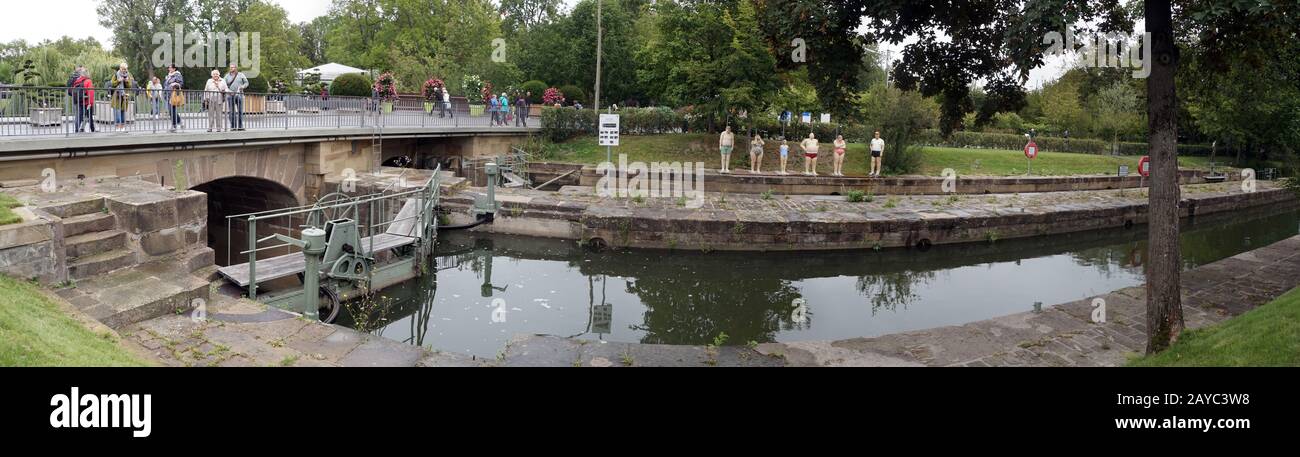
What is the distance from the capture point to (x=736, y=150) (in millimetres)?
27953

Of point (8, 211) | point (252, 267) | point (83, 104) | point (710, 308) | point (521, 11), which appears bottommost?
point (710, 308)

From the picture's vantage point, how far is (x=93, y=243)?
9016 millimetres

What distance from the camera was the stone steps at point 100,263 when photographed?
8.60 metres

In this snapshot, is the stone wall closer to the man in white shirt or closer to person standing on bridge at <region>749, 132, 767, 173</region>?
person standing on bridge at <region>749, 132, 767, 173</region>

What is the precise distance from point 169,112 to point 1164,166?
1505 centimetres

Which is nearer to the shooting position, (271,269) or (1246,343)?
(1246,343)

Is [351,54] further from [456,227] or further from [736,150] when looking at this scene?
[456,227]

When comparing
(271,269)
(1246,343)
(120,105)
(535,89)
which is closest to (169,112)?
(120,105)

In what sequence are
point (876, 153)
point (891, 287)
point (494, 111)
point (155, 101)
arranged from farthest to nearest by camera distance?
point (494, 111) < point (876, 153) < point (891, 287) < point (155, 101)

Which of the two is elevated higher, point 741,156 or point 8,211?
point 741,156

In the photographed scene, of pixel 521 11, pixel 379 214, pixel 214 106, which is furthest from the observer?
pixel 521 11

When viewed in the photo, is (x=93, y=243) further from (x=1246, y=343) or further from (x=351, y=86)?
(x=351, y=86)

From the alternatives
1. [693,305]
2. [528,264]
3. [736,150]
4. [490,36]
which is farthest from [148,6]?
[693,305]

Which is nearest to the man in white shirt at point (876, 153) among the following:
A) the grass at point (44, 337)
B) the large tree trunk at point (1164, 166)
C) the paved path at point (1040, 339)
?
the paved path at point (1040, 339)
